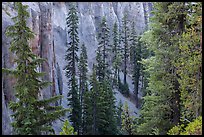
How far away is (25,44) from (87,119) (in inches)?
703

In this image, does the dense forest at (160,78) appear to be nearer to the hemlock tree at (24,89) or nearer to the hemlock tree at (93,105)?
the hemlock tree at (24,89)

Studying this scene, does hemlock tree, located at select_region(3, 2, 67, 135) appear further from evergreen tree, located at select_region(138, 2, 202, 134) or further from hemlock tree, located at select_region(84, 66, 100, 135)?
hemlock tree, located at select_region(84, 66, 100, 135)

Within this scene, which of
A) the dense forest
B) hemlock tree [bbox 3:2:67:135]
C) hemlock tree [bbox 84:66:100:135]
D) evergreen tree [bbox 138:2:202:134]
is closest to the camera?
the dense forest

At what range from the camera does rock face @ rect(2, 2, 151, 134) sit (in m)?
20.9

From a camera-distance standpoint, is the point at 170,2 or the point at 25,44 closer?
the point at 25,44

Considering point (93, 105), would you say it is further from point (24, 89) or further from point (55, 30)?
point (55, 30)

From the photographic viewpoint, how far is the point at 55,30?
176ft

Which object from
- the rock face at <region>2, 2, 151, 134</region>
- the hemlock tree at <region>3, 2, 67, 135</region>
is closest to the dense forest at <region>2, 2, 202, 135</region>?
the hemlock tree at <region>3, 2, 67, 135</region>

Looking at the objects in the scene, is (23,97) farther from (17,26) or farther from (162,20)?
(162,20)

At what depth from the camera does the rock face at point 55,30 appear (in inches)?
822

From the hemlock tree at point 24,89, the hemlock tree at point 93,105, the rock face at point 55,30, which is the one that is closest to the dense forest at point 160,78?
the hemlock tree at point 24,89

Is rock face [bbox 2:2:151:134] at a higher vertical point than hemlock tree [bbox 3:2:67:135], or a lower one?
higher

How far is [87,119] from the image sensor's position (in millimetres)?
29469

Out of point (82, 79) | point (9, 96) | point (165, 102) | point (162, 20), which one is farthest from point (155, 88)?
point (82, 79)
